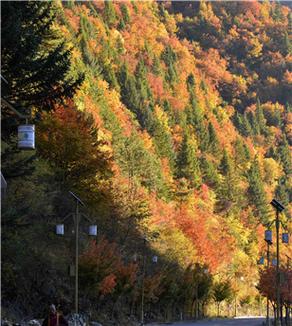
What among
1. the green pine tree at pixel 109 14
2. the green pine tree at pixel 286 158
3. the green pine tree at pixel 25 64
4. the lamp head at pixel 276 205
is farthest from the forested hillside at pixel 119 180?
the lamp head at pixel 276 205

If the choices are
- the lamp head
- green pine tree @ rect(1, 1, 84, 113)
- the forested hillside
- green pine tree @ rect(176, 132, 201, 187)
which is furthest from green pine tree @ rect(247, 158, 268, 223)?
green pine tree @ rect(1, 1, 84, 113)

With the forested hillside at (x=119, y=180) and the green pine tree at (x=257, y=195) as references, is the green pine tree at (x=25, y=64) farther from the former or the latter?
the green pine tree at (x=257, y=195)

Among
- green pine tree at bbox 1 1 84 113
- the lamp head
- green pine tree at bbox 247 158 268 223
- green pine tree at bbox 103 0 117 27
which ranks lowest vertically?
the lamp head

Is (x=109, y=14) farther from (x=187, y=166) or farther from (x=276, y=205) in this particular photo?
(x=276, y=205)

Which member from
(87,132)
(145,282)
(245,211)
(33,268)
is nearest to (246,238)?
(245,211)

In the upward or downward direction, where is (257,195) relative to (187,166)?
downward

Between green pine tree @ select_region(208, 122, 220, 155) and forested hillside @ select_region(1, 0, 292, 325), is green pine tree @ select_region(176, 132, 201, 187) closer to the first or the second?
forested hillside @ select_region(1, 0, 292, 325)

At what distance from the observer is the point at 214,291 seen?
95625mm

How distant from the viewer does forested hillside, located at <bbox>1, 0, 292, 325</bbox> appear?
31109 millimetres

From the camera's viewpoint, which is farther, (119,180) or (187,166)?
(187,166)

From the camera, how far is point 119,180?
257ft

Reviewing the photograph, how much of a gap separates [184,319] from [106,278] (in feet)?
107

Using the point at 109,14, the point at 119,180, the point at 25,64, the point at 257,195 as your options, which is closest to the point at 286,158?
the point at 257,195

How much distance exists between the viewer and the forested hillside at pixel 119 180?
3111 centimetres
